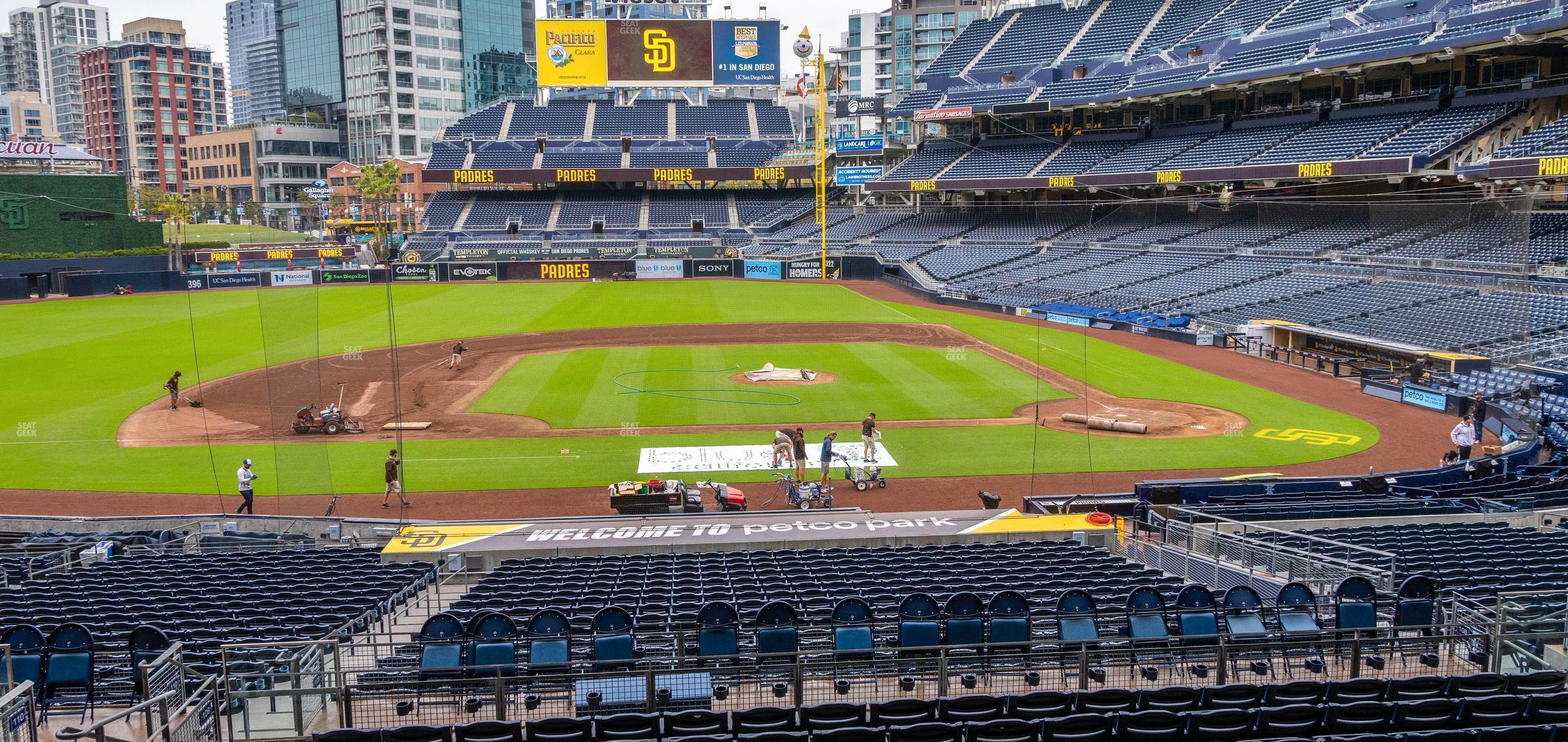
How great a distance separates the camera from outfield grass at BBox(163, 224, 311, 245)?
A: 93688mm

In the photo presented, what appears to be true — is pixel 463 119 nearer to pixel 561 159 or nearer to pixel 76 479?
pixel 561 159

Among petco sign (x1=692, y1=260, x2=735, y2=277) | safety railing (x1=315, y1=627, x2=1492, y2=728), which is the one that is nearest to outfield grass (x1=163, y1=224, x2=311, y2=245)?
petco sign (x1=692, y1=260, x2=735, y2=277)

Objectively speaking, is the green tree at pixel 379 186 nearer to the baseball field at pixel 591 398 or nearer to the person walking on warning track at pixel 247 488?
the baseball field at pixel 591 398

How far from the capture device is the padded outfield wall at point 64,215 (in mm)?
71000

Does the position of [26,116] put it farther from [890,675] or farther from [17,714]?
[890,675]

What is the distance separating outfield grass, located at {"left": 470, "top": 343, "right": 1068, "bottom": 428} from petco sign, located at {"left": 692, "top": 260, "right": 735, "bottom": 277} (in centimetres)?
3858

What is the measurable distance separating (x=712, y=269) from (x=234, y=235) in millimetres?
50477

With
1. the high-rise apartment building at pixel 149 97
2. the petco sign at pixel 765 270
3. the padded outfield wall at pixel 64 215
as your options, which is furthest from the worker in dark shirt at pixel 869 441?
the high-rise apartment building at pixel 149 97

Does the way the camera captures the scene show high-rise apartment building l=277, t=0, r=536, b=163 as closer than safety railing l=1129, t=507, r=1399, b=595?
No

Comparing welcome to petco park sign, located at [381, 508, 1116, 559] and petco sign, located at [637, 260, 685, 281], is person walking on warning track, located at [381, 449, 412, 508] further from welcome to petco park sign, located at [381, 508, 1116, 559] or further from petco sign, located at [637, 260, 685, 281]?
petco sign, located at [637, 260, 685, 281]

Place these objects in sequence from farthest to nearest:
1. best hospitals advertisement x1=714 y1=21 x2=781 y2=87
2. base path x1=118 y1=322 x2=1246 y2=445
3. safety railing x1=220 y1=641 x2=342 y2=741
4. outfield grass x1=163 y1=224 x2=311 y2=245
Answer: best hospitals advertisement x1=714 y1=21 x2=781 y2=87 → outfield grass x1=163 y1=224 x2=311 y2=245 → base path x1=118 y1=322 x2=1246 y2=445 → safety railing x1=220 y1=641 x2=342 y2=741

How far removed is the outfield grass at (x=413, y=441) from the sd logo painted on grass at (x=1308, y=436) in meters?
0.45

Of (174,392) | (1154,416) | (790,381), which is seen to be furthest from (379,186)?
(1154,416)

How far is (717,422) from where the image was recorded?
105 feet
